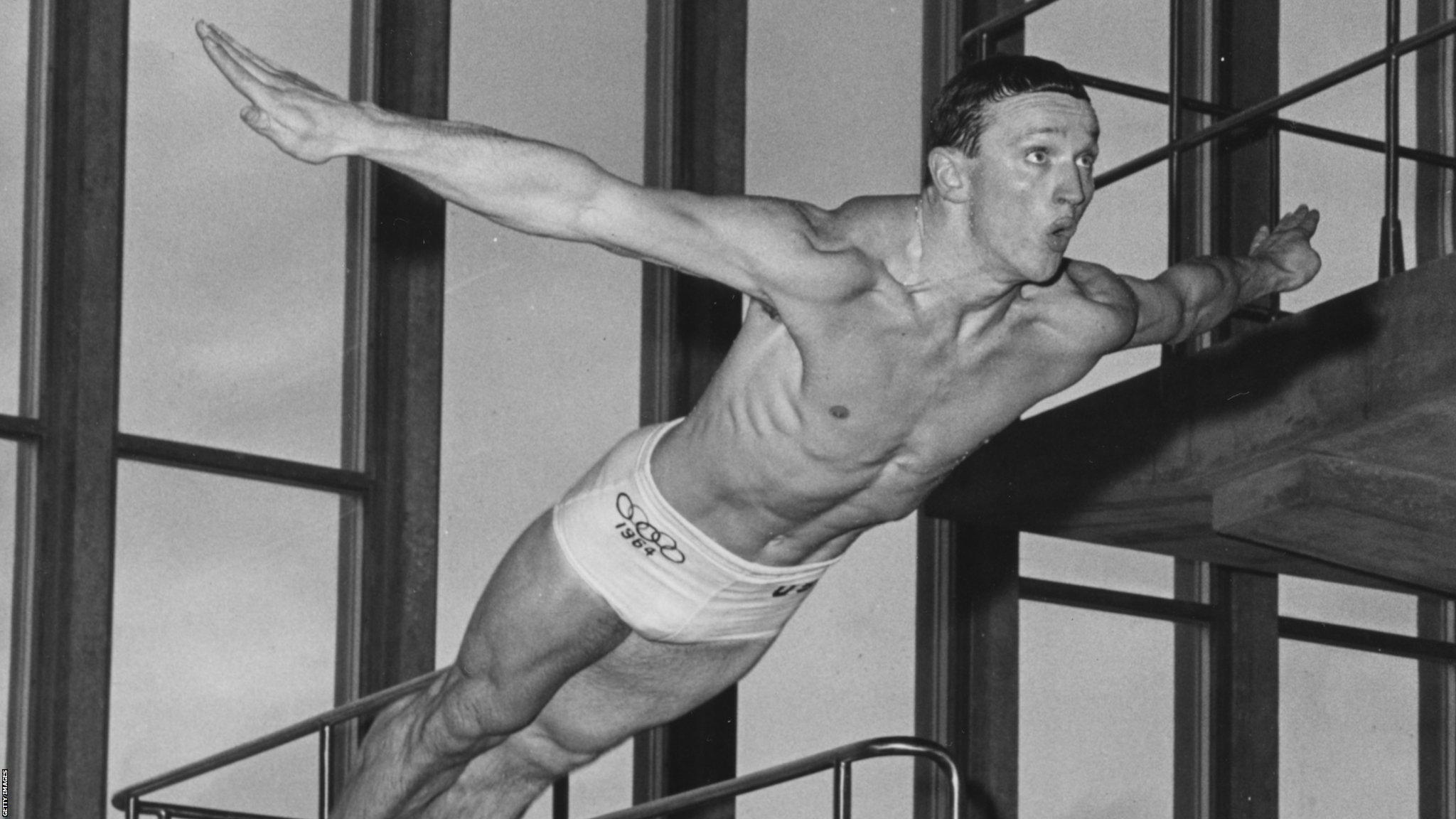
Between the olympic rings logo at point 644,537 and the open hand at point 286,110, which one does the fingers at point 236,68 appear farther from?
the olympic rings logo at point 644,537

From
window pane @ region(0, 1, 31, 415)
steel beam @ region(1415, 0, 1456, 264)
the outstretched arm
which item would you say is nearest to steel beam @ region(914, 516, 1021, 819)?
steel beam @ region(1415, 0, 1456, 264)

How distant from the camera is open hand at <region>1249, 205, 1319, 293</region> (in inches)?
195

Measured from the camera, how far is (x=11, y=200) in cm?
679

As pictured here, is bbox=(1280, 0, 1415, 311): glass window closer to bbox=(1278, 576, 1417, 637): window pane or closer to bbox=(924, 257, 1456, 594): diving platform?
bbox=(1278, 576, 1417, 637): window pane

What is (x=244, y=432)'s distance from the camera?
23.7ft

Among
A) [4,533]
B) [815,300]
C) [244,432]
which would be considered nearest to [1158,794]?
[244,432]

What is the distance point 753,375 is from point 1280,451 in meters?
2.31

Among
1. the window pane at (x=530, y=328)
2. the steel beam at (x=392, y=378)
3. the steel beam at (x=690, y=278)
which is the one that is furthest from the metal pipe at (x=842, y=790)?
the steel beam at (x=690, y=278)

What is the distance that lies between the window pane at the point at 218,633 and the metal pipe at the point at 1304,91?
2.79 meters

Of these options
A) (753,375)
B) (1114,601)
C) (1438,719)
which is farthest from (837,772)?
(1438,719)

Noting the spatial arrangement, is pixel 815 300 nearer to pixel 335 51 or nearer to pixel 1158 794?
pixel 335 51

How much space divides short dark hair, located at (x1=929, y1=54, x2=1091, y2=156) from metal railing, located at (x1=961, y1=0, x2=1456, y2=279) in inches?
68.9

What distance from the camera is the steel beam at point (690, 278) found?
8008 mm

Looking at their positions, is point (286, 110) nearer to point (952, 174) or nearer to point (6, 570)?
point (952, 174)
